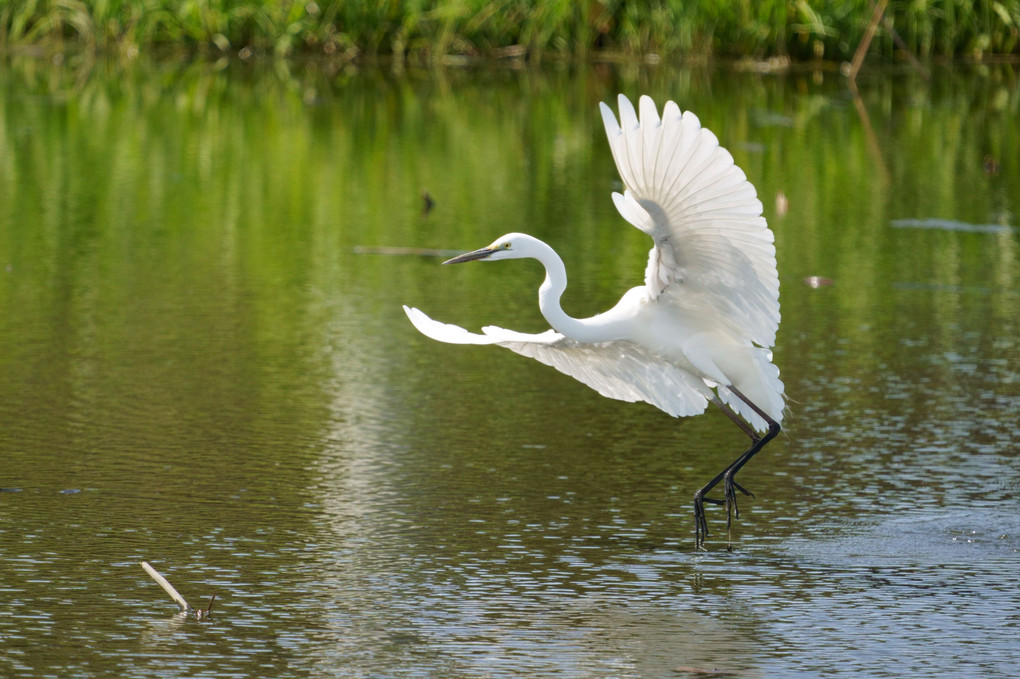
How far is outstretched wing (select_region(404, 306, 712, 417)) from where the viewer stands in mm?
4930

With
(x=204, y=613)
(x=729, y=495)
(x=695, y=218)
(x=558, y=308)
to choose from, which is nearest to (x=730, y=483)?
(x=729, y=495)

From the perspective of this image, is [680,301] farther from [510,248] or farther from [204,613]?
[204,613]

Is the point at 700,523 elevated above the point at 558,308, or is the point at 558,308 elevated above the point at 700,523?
the point at 558,308

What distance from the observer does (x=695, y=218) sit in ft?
14.5

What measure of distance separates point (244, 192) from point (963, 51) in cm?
1077

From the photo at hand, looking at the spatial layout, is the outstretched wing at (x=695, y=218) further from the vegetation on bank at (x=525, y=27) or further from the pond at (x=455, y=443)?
the vegetation on bank at (x=525, y=27)

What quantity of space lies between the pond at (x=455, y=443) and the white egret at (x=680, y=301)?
31 centimetres

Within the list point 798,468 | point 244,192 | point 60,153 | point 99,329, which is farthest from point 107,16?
point 798,468

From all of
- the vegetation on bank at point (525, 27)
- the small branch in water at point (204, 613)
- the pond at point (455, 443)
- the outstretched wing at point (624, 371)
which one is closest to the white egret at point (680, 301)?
the outstretched wing at point (624, 371)

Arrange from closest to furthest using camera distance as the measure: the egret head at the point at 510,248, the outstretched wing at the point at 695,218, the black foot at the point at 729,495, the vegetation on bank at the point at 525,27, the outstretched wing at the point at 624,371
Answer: the outstretched wing at the point at 695,218, the egret head at the point at 510,248, the black foot at the point at 729,495, the outstretched wing at the point at 624,371, the vegetation on bank at the point at 525,27

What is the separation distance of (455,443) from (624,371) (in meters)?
0.78

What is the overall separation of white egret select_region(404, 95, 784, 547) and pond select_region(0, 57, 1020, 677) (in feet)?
1.03

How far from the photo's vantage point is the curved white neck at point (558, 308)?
4637 millimetres

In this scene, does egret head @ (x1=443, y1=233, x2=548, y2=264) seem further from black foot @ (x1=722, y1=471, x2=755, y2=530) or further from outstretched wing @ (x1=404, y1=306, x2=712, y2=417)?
black foot @ (x1=722, y1=471, x2=755, y2=530)
